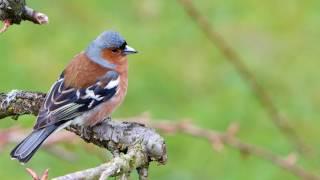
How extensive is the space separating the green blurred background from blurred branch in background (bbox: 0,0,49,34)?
4.78 meters

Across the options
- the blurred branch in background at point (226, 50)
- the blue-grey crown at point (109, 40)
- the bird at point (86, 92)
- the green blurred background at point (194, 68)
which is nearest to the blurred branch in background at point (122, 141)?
the bird at point (86, 92)

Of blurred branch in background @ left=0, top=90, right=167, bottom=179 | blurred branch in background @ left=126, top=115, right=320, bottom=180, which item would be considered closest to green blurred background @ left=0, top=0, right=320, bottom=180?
blurred branch in background @ left=126, top=115, right=320, bottom=180

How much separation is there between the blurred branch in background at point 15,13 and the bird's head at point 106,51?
1.95 meters

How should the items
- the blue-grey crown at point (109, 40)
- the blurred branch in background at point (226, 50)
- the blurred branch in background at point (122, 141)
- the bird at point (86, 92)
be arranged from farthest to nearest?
the blue-grey crown at point (109, 40), the blurred branch in background at point (226, 50), the bird at point (86, 92), the blurred branch in background at point (122, 141)

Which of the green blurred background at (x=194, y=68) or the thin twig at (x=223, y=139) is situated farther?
the green blurred background at (x=194, y=68)

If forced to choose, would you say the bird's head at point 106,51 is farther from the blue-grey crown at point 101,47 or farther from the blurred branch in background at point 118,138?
the blurred branch in background at point 118,138

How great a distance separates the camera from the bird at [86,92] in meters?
4.74

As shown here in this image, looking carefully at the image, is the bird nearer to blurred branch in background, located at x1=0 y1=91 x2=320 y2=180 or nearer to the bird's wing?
the bird's wing

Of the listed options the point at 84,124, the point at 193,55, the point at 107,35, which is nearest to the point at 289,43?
the point at 193,55

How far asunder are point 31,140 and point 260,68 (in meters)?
5.83

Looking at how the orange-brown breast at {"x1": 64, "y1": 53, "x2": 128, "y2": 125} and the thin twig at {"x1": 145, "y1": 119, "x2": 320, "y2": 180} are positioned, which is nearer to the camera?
the thin twig at {"x1": 145, "y1": 119, "x2": 320, "y2": 180}

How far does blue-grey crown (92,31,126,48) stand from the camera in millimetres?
5641

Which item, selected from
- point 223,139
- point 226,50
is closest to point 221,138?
point 223,139

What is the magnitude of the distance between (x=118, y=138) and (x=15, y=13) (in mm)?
703
